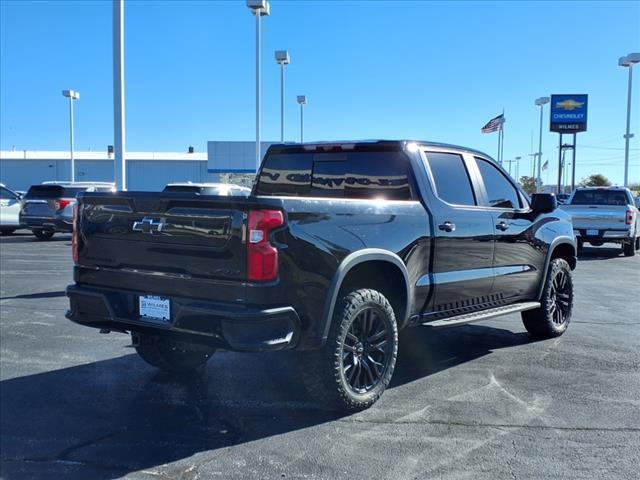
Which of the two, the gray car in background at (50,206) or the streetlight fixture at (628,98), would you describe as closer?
the gray car in background at (50,206)

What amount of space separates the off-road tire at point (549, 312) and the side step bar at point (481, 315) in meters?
0.26

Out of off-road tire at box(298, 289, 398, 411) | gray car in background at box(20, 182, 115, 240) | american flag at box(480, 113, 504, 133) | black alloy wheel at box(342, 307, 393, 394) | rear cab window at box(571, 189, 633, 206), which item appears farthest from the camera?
american flag at box(480, 113, 504, 133)

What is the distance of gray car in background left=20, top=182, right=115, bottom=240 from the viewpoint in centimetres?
1847

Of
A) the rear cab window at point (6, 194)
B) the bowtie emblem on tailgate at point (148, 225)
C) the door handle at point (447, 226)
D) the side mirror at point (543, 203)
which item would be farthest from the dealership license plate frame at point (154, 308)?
the rear cab window at point (6, 194)

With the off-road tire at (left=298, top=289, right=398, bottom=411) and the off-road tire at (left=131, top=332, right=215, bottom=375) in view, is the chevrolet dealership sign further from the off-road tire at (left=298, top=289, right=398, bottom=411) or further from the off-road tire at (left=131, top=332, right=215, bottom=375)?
the off-road tire at (left=298, top=289, right=398, bottom=411)

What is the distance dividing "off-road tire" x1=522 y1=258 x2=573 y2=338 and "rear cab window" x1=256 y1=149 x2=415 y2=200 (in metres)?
2.55

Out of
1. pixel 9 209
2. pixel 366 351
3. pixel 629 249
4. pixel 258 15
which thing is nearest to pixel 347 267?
pixel 366 351

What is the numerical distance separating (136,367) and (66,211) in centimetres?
1416

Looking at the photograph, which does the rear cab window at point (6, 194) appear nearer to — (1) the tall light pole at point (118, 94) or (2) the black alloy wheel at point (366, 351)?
(1) the tall light pole at point (118, 94)

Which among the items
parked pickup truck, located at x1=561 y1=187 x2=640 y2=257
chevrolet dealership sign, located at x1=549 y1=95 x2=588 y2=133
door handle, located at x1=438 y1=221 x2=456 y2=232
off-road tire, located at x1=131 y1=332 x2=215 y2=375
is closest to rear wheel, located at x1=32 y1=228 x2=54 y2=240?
parked pickup truck, located at x1=561 y1=187 x2=640 y2=257

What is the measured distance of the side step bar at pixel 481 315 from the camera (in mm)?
5305

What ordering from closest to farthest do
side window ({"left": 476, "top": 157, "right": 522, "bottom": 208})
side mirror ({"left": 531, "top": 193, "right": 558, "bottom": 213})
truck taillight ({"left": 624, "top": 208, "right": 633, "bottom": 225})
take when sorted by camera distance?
side window ({"left": 476, "top": 157, "right": 522, "bottom": 208}) < side mirror ({"left": 531, "top": 193, "right": 558, "bottom": 213}) < truck taillight ({"left": 624, "top": 208, "right": 633, "bottom": 225})

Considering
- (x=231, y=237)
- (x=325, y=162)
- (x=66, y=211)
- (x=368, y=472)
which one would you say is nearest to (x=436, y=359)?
(x=325, y=162)

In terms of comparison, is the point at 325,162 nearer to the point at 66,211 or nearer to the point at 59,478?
the point at 59,478
